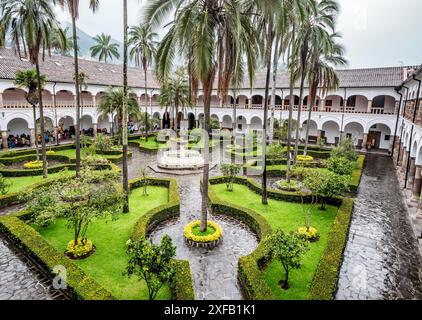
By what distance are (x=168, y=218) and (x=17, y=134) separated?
26.7 m

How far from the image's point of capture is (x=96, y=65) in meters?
38.3

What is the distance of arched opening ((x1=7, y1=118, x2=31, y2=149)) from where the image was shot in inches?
1138

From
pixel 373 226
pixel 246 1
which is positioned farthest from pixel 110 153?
pixel 373 226

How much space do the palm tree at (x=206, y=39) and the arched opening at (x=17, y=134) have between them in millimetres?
25929

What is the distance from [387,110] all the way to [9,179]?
36.5 m

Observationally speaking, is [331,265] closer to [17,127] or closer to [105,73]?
[17,127]

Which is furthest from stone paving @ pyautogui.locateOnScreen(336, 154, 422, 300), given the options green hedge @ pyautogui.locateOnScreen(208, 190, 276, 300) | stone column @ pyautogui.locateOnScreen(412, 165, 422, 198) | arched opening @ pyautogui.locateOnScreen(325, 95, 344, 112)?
arched opening @ pyautogui.locateOnScreen(325, 95, 344, 112)

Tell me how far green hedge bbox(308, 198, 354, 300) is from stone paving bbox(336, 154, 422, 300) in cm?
56

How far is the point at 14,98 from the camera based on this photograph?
1192 inches

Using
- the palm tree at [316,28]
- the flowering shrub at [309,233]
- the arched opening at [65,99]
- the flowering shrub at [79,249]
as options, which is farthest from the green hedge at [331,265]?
the arched opening at [65,99]

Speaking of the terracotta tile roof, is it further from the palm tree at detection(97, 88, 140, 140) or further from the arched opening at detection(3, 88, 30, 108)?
the palm tree at detection(97, 88, 140, 140)
